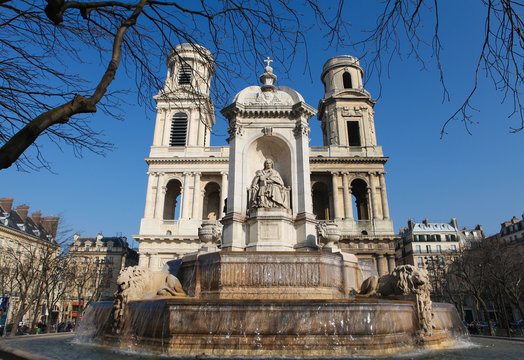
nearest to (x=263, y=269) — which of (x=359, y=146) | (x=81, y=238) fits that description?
(x=359, y=146)

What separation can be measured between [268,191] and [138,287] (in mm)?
5361

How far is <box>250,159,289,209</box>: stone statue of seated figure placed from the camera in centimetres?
1249

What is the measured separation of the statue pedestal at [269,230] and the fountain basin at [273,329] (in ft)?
16.9

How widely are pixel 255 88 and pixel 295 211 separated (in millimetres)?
5630

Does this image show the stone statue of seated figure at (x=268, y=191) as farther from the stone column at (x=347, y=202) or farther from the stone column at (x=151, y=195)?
the stone column at (x=151, y=195)

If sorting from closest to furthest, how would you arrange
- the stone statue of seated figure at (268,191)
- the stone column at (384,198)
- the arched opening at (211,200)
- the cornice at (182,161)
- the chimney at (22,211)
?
the stone statue of seated figure at (268,191)
the stone column at (384,198)
the cornice at (182,161)
the arched opening at (211,200)
the chimney at (22,211)

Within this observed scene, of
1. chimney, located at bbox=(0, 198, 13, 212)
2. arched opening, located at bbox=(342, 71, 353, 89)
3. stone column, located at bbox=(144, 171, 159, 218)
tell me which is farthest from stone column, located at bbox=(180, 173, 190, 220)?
chimney, located at bbox=(0, 198, 13, 212)

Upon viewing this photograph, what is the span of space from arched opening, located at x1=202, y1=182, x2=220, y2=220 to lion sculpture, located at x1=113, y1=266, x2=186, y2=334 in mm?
35345

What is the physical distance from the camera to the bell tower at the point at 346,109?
47.0 meters

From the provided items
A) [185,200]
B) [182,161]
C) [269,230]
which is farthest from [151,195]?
[269,230]

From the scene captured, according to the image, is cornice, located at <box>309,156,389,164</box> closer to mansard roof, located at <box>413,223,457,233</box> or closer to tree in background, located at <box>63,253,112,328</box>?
tree in background, located at <box>63,253,112,328</box>

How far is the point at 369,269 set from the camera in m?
13.1

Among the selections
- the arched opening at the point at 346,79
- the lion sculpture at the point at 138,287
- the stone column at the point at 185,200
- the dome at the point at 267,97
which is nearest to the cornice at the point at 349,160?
the arched opening at the point at 346,79

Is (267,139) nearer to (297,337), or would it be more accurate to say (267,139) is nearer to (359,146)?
(297,337)
